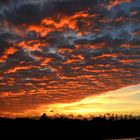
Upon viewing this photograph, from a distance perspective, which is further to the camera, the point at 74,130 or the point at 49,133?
the point at 74,130

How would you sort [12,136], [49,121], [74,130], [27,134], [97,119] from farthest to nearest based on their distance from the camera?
[97,119]
[49,121]
[74,130]
[27,134]
[12,136]

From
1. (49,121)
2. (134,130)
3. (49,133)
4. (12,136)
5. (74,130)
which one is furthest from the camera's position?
(134,130)

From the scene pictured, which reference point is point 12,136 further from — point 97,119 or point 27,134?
point 97,119

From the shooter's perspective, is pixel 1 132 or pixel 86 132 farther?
pixel 86 132

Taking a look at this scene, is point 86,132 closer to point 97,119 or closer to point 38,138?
point 38,138

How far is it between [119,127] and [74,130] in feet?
120

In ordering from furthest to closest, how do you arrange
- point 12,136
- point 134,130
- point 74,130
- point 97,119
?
1. point 97,119
2. point 134,130
3. point 74,130
4. point 12,136

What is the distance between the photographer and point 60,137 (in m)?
105

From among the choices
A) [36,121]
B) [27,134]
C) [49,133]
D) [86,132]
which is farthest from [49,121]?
[27,134]

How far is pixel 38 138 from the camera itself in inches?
3809

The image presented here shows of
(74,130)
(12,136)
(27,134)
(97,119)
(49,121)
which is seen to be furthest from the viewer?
(97,119)

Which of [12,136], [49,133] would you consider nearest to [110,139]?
[49,133]

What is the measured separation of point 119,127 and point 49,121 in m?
35.3

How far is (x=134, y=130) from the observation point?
490 ft
